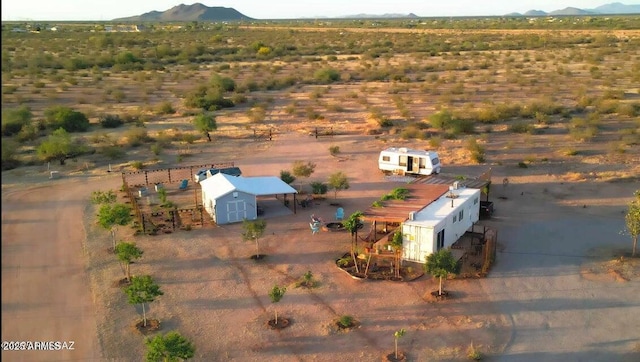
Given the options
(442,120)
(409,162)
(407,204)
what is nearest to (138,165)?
(409,162)

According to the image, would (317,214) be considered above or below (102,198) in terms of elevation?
below

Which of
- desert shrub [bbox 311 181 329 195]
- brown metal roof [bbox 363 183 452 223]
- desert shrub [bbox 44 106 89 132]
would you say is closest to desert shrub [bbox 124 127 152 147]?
desert shrub [bbox 44 106 89 132]

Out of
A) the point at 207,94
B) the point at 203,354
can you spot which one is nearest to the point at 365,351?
the point at 203,354

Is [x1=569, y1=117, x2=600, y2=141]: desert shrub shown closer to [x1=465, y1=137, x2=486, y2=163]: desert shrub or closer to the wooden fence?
[x1=465, y1=137, x2=486, y2=163]: desert shrub

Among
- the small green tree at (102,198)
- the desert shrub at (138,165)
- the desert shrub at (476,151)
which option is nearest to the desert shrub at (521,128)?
the desert shrub at (476,151)

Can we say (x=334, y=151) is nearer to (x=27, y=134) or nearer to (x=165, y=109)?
(x=165, y=109)

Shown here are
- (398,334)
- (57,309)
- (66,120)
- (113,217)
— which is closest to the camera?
(398,334)

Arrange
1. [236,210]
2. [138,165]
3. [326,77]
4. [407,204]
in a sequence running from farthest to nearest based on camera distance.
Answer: [326,77], [138,165], [236,210], [407,204]
